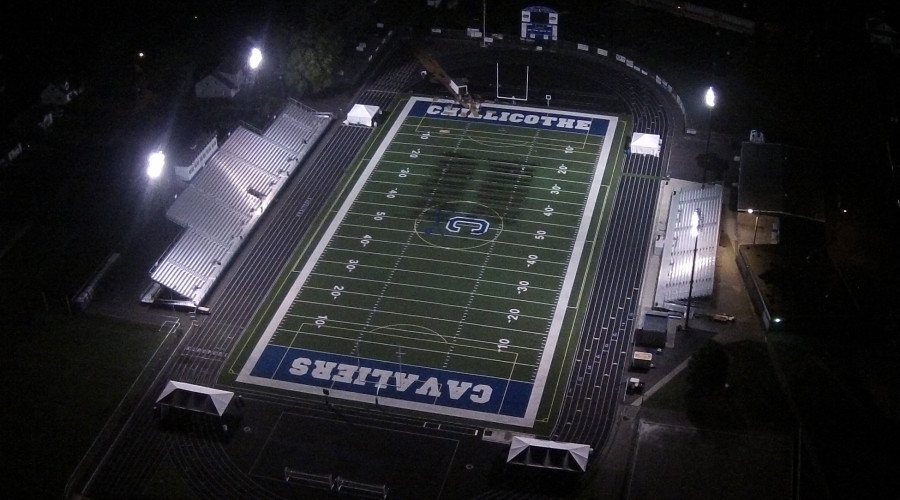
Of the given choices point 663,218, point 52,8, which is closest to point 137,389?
point 663,218

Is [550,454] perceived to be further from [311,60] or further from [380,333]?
[311,60]

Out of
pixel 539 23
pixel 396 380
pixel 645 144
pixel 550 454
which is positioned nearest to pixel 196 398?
pixel 396 380

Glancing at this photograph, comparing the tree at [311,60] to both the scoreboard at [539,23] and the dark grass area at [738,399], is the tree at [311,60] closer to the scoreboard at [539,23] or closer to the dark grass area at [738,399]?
the scoreboard at [539,23]

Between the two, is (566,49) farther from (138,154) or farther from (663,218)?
(138,154)

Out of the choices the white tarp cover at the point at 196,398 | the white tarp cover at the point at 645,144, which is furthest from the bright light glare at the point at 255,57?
the white tarp cover at the point at 196,398

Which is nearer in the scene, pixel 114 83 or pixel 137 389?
pixel 137 389

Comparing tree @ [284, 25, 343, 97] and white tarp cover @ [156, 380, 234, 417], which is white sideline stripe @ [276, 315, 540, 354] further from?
tree @ [284, 25, 343, 97]

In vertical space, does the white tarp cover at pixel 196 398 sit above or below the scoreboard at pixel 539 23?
below
